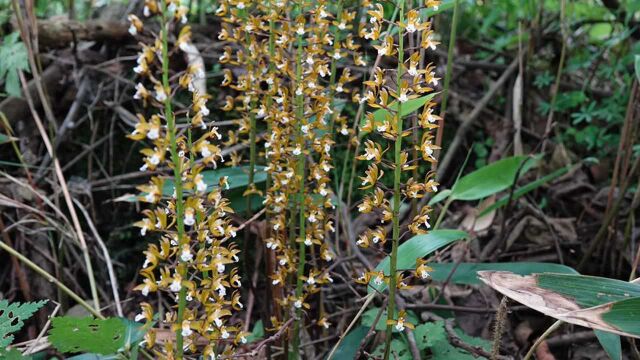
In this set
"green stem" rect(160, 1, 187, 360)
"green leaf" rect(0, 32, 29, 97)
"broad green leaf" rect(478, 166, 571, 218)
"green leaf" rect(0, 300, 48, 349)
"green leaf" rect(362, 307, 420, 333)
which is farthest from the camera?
"green leaf" rect(0, 32, 29, 97)

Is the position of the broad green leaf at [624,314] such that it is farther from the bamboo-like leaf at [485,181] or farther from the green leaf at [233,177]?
the green leaf at [233,177]

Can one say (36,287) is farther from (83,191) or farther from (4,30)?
(4,30)

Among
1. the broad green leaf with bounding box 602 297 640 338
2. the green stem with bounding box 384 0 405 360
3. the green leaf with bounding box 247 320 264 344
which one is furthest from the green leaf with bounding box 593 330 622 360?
the green leaf with bounding box 247 320 264 344

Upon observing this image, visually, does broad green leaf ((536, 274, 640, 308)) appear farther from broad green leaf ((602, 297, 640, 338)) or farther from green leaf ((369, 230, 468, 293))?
green leaf ((369, 230, 468, 293))

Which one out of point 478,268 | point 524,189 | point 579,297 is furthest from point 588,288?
point 524,189

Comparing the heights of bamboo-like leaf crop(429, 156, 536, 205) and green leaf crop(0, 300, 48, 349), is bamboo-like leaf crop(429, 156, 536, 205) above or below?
above

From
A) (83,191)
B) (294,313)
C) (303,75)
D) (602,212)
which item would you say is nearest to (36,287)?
(83,191)
